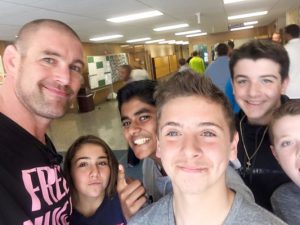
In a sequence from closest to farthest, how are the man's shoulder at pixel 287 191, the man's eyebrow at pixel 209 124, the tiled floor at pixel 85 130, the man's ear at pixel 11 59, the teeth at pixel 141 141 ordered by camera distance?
the man's eyebrow at pixel 209 124
the man's shoulder at pixel 287 191
the man's ear at pixel 11 59
the teeth at pixel 141 141
the tiled floor at pixel 85 130

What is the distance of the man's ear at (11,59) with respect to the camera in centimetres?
147

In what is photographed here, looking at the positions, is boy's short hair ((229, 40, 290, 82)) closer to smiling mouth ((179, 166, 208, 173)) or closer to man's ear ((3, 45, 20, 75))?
smiling mouth ((179, 166, 208, 173))

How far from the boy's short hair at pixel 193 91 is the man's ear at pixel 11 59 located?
766 millimetres

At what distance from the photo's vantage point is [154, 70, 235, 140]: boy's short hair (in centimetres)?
119

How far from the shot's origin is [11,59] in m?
1.49

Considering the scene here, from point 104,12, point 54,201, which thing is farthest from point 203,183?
point 104,12

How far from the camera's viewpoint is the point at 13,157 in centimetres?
128

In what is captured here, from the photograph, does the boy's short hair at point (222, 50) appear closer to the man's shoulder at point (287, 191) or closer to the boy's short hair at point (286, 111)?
the boy's short hair at point (286, 111)

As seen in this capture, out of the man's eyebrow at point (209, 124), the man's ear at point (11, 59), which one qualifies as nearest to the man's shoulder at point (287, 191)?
the man's eyebrow at point (209, 124)

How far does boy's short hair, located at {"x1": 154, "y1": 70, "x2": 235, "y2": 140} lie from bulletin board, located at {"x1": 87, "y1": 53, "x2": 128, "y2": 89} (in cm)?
1253

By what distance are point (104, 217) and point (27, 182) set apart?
778mm

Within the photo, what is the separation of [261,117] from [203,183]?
820 millimetres

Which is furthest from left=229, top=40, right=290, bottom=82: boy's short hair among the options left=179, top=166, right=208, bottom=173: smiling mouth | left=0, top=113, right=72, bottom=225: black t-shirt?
left=0, top=113, right=72, bottom=225: black t-shirt

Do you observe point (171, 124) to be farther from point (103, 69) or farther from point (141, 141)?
point (103, 69)
